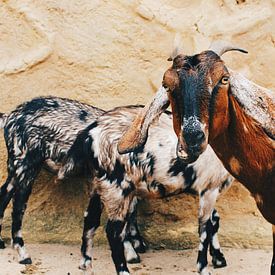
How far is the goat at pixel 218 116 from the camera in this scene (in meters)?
3.99

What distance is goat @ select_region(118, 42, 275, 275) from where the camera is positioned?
3990 mm

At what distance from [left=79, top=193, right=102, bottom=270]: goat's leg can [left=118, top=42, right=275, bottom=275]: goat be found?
5.98ft

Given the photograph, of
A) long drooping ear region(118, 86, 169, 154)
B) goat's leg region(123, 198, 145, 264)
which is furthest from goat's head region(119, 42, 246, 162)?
goat's leg region(123, 198, 145, 264)

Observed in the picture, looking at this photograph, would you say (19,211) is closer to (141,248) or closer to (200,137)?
(141,248)

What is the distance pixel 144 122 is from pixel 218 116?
1.57 ft

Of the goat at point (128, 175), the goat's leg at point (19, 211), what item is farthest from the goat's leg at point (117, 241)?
the goat's leg at point (19, 211)

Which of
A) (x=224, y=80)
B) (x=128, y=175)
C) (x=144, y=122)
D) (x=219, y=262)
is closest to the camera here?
(x=224, y=80)

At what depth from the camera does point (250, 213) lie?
713 centimetres

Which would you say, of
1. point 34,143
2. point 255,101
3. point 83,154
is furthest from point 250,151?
point 34,143

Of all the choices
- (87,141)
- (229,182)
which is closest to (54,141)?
(87,141)

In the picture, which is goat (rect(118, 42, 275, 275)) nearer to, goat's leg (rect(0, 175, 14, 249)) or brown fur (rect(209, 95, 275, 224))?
brown fur (rect(209, 95, 275, 224))

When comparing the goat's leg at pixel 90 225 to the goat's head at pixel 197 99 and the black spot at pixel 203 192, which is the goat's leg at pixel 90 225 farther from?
the goat's head at pixel 197 99

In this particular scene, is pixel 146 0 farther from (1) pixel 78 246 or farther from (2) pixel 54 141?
(1) pixel 78 246

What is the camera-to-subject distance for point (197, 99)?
398 centimetres
